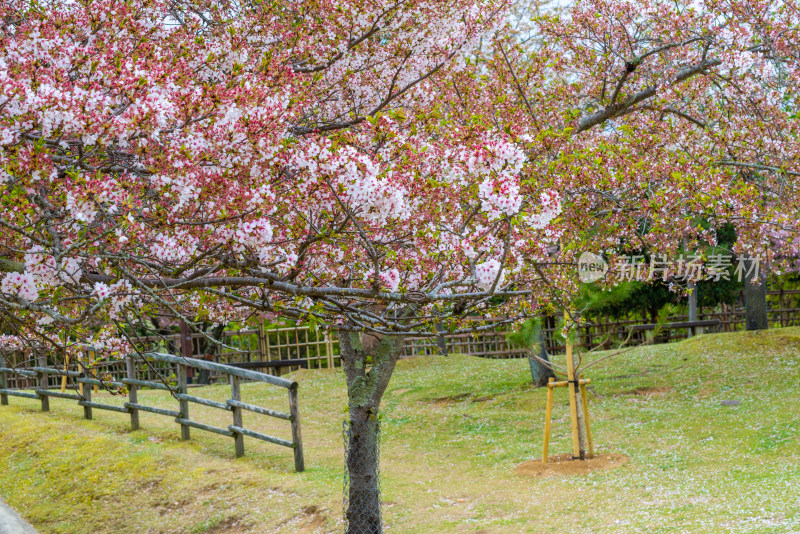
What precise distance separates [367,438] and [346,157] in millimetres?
3642

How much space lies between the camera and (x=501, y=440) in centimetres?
951

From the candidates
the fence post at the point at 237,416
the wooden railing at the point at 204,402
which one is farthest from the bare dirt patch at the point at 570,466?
the fence post at the point at 237,416

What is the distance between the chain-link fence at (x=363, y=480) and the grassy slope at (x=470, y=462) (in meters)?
0.34

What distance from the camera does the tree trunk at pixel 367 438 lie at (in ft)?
20.6

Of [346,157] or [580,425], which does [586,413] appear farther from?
[346,157]

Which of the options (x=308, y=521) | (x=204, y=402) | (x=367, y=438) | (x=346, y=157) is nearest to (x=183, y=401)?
(x=204, y=402)

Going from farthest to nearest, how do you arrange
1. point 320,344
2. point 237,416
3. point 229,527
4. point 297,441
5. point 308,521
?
point 320,344
point 237,416
point 297,441
point 229,527
point 308,521

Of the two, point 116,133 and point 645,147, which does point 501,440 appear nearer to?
point 645,147

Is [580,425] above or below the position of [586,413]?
below

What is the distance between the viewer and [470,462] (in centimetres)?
859

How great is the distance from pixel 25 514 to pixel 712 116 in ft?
27.6

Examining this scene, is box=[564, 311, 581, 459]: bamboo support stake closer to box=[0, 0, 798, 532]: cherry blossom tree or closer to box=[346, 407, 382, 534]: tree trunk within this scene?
box=[0, 0, 798, 532]: cherry blossom tree

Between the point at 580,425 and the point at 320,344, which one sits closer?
the point at 580,425

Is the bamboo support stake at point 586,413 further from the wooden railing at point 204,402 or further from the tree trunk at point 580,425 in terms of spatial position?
the wooden railing at point 204,402
